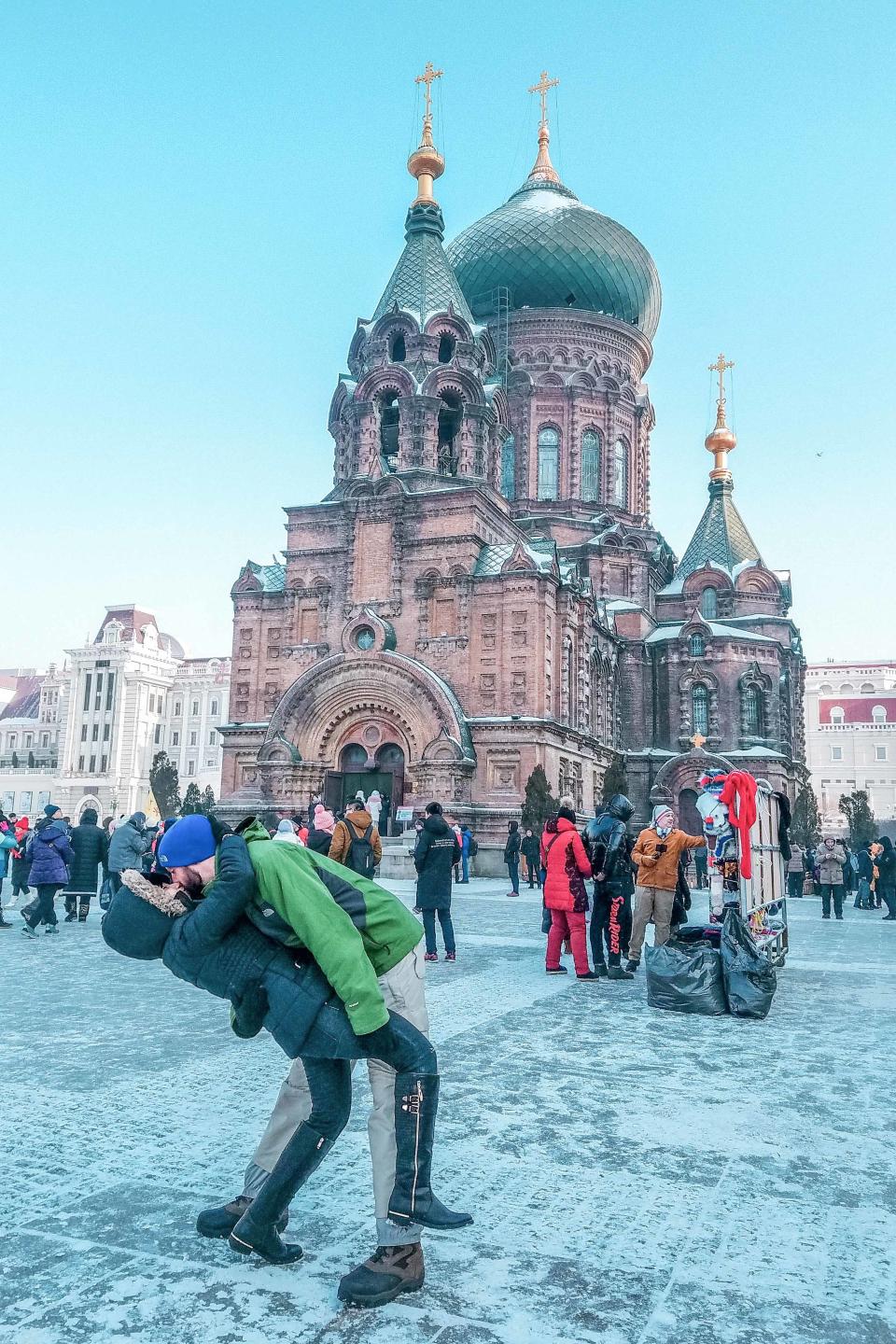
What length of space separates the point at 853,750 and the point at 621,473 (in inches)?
1241

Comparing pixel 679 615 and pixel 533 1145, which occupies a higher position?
pixel 679 615

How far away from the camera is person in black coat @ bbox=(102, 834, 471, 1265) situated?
3.22m

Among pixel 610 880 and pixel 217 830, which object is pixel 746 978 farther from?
pixel 217 830

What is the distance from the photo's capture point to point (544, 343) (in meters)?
38.2

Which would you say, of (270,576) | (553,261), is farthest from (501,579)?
(553,261)

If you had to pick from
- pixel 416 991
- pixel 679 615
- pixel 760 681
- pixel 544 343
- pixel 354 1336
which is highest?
pixel 544 343

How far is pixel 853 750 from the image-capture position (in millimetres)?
62438

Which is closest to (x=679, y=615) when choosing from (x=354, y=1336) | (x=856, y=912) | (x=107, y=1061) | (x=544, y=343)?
(x=544, y=343)

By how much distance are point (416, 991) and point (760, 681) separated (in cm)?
3460

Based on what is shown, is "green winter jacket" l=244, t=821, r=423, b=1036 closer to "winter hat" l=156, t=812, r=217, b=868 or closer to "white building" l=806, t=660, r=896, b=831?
"winter hat" l=156, t=812, r=217, b=868

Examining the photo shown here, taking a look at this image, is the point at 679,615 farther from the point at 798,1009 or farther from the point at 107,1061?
the point at 107,1061

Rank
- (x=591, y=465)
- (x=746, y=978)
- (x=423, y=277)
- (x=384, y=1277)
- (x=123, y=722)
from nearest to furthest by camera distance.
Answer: (x=384, y=1277) < (x=746, y=978) < (x=423, y=277) < (x=591, y=465) < (x=123, y=722)

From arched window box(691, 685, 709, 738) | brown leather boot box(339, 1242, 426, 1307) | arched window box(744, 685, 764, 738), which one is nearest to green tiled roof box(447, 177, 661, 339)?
arched window box(691, 685, 709, 738)

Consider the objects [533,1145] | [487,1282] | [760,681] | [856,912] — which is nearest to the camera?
[487,1282]
